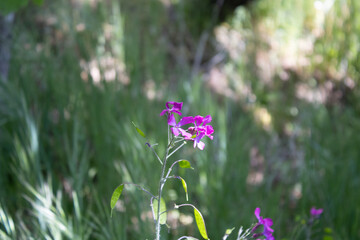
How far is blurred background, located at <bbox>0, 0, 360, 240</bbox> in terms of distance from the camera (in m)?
1.12

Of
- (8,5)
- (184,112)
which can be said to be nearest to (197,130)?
(8,5)

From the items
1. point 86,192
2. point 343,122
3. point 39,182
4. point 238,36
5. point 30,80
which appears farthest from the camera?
point 238,36

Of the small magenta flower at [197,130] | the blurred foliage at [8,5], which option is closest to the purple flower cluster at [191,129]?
the small magenta flower at [197,130]

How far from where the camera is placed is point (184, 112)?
6.43ft

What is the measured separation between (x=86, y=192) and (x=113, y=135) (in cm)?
24

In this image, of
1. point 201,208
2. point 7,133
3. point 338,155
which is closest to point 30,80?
point 7,133

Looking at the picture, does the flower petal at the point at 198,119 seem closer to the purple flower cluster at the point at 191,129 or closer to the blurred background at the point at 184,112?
the purple flower cluster at the point at 191,129

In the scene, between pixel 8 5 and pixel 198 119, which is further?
pixel 8 5

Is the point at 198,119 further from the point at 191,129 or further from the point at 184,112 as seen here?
the point at 184,112

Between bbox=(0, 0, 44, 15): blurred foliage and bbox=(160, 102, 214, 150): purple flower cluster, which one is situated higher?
bbox=(0, 0, 44, 15): blurred foliage

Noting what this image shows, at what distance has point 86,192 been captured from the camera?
128 cm

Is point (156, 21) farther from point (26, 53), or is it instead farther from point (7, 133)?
point (7, 133)

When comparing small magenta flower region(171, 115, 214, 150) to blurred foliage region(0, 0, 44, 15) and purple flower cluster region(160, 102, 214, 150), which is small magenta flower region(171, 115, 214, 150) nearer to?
purple flower cluster region(160, 102, 214, 150)

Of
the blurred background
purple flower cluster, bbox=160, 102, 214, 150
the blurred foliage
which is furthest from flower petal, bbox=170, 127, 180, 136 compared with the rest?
the blurred foliage
